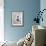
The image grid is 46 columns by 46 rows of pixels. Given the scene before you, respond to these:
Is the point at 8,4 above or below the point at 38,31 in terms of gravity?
above

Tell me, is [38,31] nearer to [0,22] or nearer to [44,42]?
[44,42]

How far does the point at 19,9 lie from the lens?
5.57 metres

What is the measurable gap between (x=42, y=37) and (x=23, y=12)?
9.95ft

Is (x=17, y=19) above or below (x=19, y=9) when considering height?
below

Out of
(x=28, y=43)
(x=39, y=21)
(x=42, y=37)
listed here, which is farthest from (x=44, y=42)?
(x=39, y=21)

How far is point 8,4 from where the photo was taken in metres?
5.55

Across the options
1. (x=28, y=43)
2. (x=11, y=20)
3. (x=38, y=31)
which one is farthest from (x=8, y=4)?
(x=38, y=31)

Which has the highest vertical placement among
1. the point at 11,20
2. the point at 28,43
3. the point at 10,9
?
the point at 10,9

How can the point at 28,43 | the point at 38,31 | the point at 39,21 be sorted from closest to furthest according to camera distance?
the point at 38,31
the point at 28,43
the point at 39,21

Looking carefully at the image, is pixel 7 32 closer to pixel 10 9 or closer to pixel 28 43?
pixel 10 9

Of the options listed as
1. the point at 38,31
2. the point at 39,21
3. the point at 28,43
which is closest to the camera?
the point at 38,31

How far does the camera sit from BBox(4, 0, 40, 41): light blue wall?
555 centimetres

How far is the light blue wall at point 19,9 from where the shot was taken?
219 inches

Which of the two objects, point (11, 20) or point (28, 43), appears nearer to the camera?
point (28, 43)
